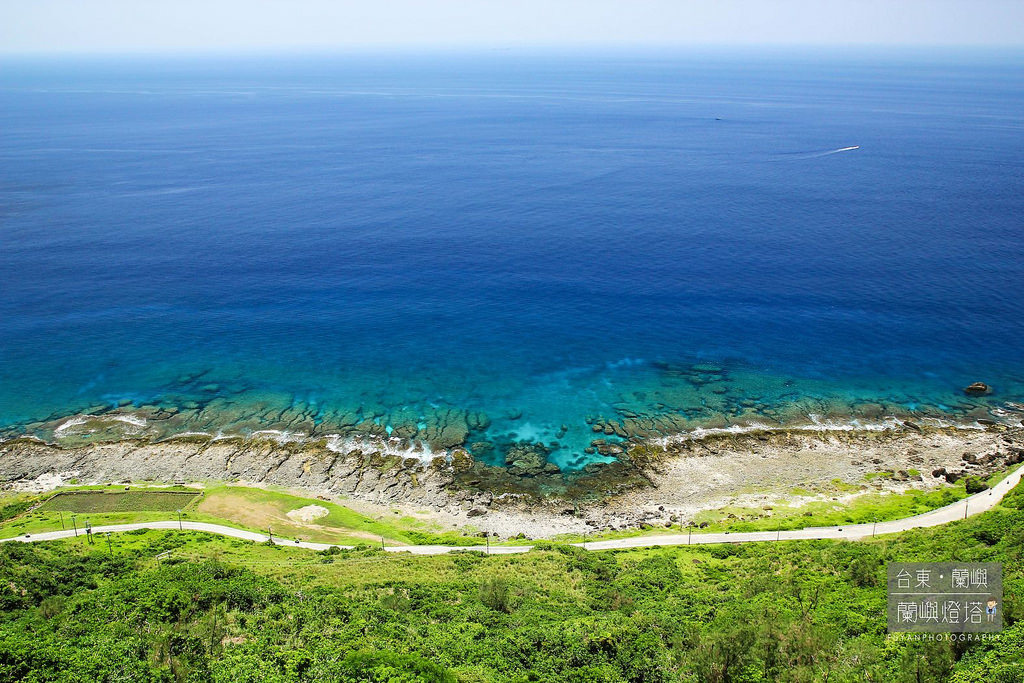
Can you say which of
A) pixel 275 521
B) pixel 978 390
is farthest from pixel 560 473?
pixel 978 390

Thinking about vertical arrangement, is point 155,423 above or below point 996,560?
below

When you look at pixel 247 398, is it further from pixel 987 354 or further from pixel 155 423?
pixel 987 354

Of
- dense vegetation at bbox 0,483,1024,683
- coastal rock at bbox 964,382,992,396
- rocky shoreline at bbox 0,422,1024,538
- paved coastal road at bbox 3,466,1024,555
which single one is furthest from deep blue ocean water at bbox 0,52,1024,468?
A: dense vegetation at bbox 0,483,1024,683

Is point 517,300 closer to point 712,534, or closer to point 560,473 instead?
point 560,473

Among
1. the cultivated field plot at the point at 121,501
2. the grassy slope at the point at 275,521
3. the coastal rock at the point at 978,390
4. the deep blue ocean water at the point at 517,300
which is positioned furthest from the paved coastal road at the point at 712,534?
the coastal rock at the point at 978,390

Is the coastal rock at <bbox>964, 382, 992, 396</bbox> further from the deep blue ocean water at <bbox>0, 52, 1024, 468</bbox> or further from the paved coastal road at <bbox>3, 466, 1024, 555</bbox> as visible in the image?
the paved coastal road at <bbox>3, 466, 1024, 555</bbox>

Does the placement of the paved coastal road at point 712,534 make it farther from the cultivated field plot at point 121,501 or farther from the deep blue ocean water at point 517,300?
the deep blue ocean water at point 517,300

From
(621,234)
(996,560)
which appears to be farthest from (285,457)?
(621,234)
